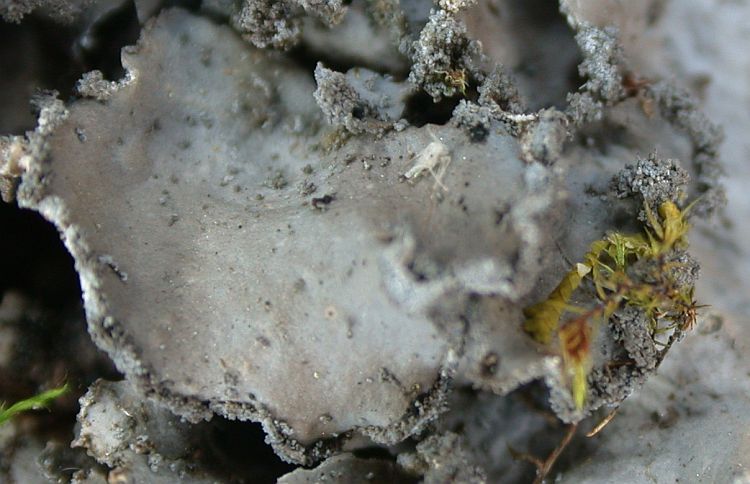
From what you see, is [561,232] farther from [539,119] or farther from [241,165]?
[241,165]

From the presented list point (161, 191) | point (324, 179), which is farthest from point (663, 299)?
point (161, 191)

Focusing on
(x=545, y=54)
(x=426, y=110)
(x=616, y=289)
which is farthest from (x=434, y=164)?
(x=545, y=54)

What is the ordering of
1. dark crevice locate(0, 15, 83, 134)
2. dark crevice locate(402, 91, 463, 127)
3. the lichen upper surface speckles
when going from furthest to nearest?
dark crevice locate(0, 15, 83, 134)
dark crevice locate(402, 91, 463, 127)
the lichen upper surface speckles

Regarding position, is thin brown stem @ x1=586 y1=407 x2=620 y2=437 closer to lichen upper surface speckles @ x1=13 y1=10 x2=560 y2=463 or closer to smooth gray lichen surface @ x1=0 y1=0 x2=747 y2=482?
smooth gray lichen surface @ x1=0 y1=0 x2=747 y2=482

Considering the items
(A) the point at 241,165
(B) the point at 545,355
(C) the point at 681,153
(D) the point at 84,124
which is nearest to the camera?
(B) the point at 545,355

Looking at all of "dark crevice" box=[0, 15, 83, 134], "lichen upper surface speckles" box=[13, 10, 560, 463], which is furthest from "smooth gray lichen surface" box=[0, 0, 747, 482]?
"dark crevice" box=[0, 15, 83, 134]

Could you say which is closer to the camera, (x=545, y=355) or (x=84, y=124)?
(x=545, y=355)

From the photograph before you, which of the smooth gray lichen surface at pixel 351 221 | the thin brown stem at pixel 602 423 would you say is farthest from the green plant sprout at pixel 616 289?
the thin brown stem at pixel 602 423
